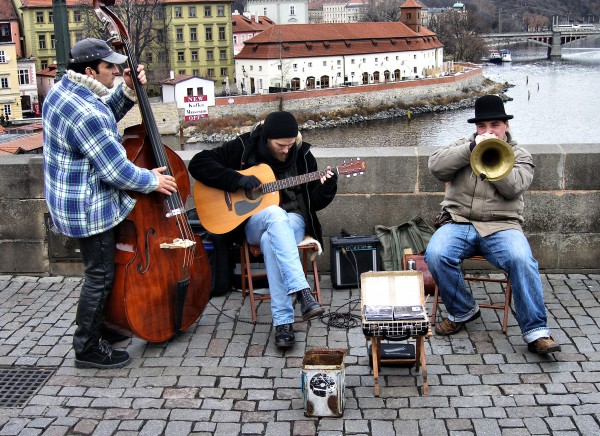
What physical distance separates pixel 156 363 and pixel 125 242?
0.73m

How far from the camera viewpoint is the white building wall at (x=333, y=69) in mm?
74125

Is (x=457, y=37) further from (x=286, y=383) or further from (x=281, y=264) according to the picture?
(x=286, y=383)

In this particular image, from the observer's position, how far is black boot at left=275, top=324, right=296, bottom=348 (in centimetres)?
503

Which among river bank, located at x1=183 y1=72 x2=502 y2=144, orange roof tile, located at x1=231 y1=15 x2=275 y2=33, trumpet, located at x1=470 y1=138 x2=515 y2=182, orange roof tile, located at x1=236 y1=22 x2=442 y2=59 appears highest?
trumpet, located at x1=470 y1=138 x2=515 y2=182

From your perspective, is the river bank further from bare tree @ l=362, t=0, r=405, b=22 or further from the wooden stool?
the wooden stool

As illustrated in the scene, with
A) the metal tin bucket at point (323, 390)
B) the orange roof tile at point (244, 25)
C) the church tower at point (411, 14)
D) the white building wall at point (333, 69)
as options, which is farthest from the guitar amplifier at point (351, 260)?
the church tower at point (411, 14)

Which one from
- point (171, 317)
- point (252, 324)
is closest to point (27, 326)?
point (171, 317)

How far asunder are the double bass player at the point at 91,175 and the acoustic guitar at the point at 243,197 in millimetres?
729

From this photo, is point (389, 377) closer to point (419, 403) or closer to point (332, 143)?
point (419, 403)

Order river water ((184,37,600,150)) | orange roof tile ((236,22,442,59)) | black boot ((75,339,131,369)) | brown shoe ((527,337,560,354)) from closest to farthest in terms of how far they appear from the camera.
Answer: brown shoe ((527,337,560,354)) → black boot ((75,339,131,369)) → river water ((184,37,600,150)) → orange roof tile ((236,22,442,59))

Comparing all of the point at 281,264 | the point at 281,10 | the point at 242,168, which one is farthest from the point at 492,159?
the point at 281,10

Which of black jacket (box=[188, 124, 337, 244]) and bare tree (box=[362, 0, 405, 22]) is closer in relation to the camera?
black jacket (box=[188, 124, 337, 244])

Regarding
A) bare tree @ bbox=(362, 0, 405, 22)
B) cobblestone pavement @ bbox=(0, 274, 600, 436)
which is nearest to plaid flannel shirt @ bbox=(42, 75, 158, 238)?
cobblestone pavement @ bbox=(0, 274, 600, 436)

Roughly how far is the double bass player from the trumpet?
5.92 feet
